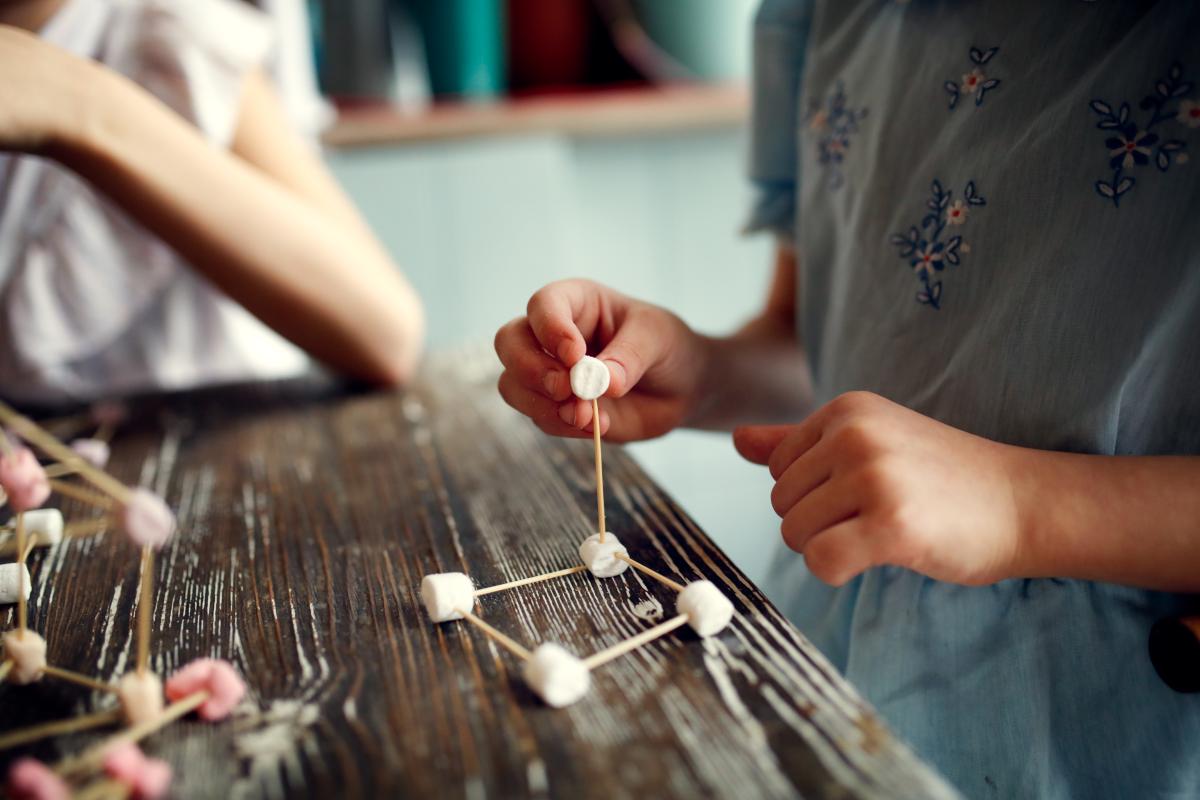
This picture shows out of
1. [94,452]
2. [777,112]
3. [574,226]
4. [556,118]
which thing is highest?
[777,112]

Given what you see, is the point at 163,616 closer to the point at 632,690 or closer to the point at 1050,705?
the point at 632,690

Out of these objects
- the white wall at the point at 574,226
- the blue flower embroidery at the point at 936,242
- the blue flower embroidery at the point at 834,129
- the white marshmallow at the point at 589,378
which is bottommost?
the white wall at the point at 574,226

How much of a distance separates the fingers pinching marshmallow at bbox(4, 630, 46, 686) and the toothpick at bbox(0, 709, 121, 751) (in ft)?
0.14

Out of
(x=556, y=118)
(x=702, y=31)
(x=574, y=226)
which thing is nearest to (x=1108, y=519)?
(x=556, y=118)

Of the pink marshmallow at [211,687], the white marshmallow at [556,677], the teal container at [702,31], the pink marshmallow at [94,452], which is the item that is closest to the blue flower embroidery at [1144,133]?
the white marshmallow at [556,677]

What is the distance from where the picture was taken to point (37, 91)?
0.66m

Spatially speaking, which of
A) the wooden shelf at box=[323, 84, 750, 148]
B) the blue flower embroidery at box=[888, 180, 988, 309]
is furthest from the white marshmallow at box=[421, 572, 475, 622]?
the wooden shelf at box=[323, 84, 750, 148]

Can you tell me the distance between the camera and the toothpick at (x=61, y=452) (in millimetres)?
412

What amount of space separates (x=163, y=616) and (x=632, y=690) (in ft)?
0.90

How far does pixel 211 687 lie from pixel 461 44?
1.59 meters

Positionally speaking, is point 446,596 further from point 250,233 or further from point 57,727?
point 250,233

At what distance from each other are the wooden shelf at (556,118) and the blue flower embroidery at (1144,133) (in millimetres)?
1141

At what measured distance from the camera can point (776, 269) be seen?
0.89 metres

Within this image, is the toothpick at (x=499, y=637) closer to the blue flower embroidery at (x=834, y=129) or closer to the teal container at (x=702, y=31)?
the blue flower embroidery at (x=834, y=129)
